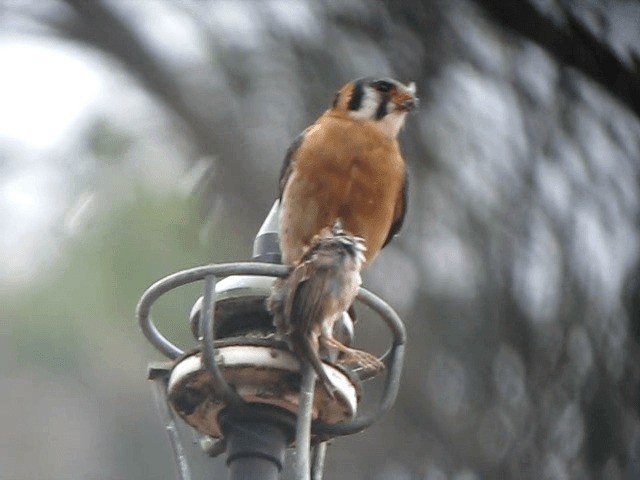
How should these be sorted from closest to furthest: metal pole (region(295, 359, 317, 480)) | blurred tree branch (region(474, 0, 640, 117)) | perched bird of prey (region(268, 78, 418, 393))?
metal pole (region(295, 359, 317, 480))
perched bird of prey (region(268, 78, 418, 393))
blurred tree branch (region(474, 0, 640, 117))

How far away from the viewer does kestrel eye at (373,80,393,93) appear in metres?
2.71

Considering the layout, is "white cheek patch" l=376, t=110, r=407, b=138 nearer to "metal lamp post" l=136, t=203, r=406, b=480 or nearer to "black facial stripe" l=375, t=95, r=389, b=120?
"black facial stripe" l=375, t=95, r=389, b=120

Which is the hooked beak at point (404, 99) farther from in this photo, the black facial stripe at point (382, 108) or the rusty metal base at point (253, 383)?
the rusty metal base at point (253, 383)

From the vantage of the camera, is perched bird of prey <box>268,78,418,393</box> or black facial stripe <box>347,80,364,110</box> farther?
black facial stripe <box>347,80,364,110</box>

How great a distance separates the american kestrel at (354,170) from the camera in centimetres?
241

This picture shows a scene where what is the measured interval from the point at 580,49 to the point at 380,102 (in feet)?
1.41

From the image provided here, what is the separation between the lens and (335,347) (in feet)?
5.64

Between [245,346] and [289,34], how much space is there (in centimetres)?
155

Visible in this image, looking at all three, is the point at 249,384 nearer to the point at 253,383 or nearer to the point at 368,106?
the point at 253,383

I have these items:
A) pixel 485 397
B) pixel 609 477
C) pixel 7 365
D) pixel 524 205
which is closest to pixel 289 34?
pixel 524 205

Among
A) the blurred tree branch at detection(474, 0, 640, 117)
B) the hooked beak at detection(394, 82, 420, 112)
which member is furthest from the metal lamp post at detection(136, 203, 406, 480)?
the blurred tree branch at detection(474, 0, 640, 117)

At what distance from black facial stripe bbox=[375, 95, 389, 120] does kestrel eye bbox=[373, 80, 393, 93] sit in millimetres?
15

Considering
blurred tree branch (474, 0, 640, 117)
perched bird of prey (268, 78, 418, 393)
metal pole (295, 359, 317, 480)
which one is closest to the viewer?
metal pole (295, 359, 317, 480)

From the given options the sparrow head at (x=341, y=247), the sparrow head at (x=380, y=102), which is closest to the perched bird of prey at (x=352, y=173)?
the sparrow head at (x=380, y=102)
